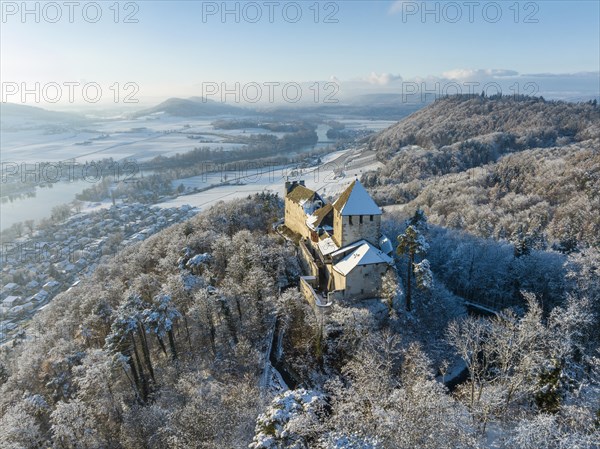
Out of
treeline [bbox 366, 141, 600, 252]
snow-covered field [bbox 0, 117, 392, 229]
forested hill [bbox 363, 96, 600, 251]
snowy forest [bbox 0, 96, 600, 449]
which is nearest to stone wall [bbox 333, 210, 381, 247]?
snowy forest [bbox 0, 96, 600, 449]

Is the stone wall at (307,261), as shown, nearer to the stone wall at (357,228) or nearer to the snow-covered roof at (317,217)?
the snow-covered roof at (317,217)

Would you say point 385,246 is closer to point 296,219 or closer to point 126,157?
point 296,219

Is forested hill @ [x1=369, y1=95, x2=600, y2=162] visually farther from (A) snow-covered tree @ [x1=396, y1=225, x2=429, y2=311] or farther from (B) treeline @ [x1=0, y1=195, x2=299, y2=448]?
(B) treeline @ [x1=0, y1=195, x2=299, y2=448]

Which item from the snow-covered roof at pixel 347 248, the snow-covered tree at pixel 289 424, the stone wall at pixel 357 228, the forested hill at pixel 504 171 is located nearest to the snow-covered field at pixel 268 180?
the forested hill at pixel 504 171

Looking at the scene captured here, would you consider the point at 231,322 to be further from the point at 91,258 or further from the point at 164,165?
the point at 164,165

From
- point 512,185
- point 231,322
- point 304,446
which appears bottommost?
point 231,322

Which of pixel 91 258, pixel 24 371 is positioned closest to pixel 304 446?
pixel 24 371
